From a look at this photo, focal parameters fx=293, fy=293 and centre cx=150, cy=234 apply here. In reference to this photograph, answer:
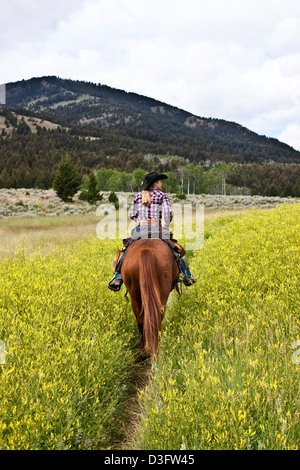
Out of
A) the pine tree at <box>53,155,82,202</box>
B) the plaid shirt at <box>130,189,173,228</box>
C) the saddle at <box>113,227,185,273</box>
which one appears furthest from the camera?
the pine tree at <box>53,155,82,202</box>

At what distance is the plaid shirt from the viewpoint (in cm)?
536

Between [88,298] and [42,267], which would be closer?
[88,298]

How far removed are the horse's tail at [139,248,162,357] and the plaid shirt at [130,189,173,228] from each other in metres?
1.14

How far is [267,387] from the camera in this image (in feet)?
8.96

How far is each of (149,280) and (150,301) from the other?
30cm

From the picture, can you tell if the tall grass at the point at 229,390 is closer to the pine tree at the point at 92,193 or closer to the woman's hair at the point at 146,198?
the woman's hair at the point at 146,198

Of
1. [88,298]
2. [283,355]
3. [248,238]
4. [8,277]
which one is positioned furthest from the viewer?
[248,238]

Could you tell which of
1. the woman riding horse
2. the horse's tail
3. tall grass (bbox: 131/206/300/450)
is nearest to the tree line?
the woman riding horse

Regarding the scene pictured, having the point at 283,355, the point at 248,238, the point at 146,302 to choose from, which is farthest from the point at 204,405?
the point at 248,238

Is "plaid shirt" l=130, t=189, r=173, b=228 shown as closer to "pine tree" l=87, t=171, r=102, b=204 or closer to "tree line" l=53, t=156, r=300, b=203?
"pine tree" l=87, t=171, r=102, b=204

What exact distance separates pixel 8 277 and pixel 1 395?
350 cm

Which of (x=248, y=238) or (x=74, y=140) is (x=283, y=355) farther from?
(x=74, y=140)

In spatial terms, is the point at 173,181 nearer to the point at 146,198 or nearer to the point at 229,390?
the point at 146,198

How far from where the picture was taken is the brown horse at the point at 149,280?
13.7 ft
